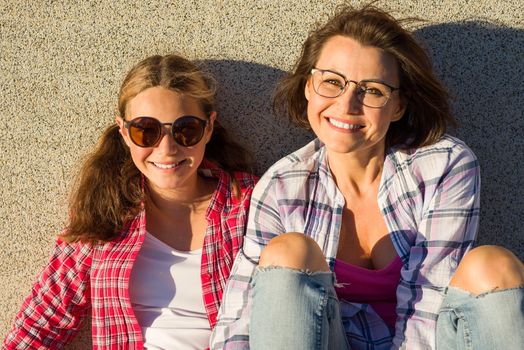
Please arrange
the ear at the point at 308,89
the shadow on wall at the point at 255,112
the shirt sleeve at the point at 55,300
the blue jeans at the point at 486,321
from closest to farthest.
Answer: the blue jeans at the point at 486,321 < the ear at the point at 308,89 < the shirt sleeve at the point at 55,300 < the shadow on wall at the point at 255,112

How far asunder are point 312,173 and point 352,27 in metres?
0.62

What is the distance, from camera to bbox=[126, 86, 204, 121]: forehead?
2693 mm

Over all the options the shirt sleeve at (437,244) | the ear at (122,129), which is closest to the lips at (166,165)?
the ear at (122,129)

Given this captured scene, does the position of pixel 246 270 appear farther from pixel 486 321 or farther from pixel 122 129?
pixel 486 321

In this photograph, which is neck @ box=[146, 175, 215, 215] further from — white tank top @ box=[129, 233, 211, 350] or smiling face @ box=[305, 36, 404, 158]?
smiling face @ box=[305, 36, 404, 158]

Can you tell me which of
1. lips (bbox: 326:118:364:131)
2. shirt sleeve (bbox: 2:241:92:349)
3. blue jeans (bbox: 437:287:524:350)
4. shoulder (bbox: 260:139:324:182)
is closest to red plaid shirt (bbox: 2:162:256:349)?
shirt sleeve (bbox: 2:241:92:349)

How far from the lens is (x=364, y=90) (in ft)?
8.00

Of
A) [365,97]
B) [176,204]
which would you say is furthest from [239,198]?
[365,97]

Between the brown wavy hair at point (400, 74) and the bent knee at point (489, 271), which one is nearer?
the bent knee at point (489, 271)

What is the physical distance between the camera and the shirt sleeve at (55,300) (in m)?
2.87

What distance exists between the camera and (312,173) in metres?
2.73

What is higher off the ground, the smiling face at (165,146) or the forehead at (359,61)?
the forehead at (359,61)

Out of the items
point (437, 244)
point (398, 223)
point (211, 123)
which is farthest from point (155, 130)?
point (437, 244)

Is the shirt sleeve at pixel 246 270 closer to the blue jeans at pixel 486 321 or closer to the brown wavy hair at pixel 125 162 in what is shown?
the brown wavy hair at pixel 125 162
